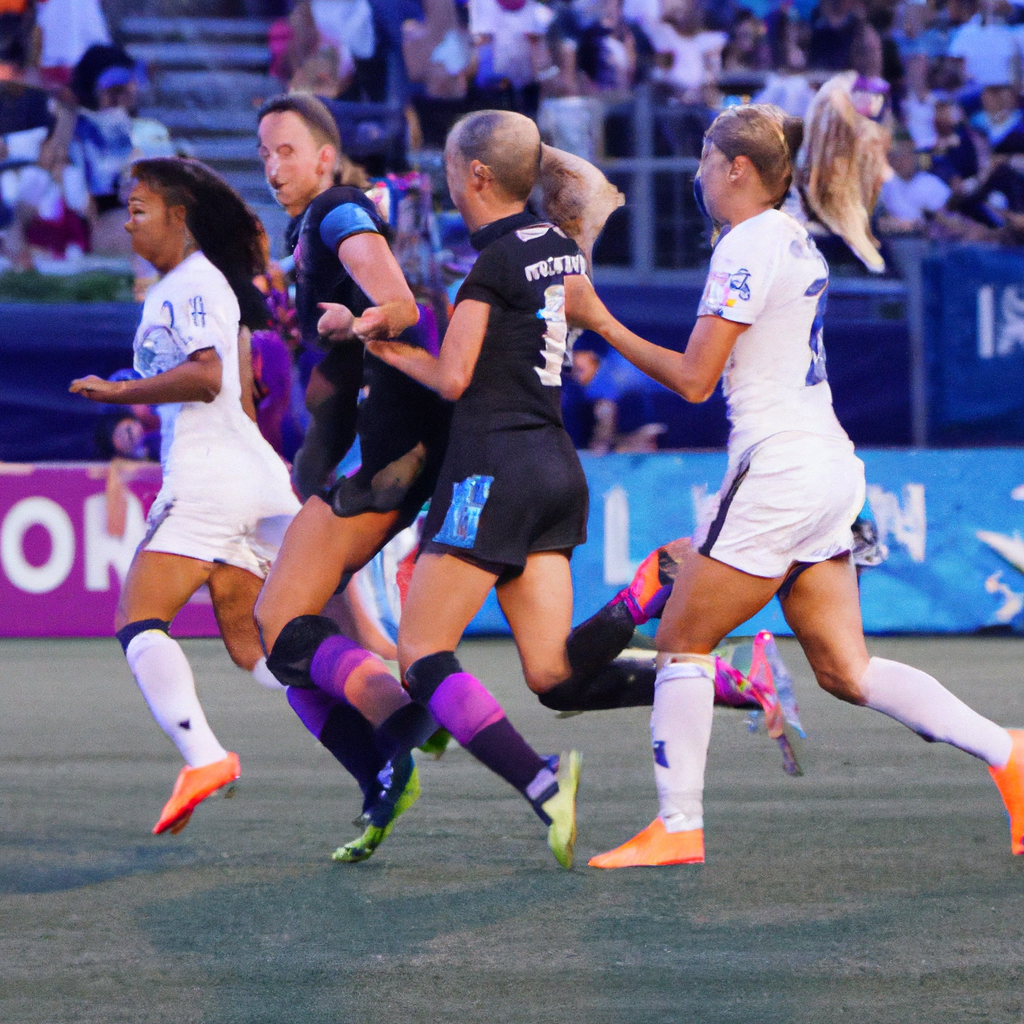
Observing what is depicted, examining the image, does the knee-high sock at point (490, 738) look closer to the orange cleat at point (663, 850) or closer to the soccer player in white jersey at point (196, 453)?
the orange cleat at point (663, 850)

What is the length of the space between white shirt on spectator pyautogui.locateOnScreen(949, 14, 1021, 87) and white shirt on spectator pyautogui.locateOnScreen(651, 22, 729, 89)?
6.06 feet

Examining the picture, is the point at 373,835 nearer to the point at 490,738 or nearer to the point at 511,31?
the point at 490,738

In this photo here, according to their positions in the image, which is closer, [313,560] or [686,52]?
[313,560]

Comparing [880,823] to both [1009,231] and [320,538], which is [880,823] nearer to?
[320,538]

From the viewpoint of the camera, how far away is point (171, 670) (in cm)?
463

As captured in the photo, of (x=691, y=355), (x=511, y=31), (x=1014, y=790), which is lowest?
(x=1014, y=790)

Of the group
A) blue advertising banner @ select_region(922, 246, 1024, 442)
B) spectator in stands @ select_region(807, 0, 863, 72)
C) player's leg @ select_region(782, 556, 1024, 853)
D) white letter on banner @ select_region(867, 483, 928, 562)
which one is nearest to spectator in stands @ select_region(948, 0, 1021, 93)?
spectator in stands @ select_region(807, 0, 863, 72)

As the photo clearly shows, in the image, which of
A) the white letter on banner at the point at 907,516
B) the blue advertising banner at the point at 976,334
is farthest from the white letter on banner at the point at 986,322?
the white letter on banner at the point at 907,516

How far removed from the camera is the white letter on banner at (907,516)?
9.85m

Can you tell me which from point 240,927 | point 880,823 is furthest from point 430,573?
point 880,823

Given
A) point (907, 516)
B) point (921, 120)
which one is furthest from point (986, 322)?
point (921, 120)

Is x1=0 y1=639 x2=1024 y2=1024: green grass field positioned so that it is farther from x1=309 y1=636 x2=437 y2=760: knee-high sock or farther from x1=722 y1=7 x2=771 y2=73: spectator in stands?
x1=722 y1=7 x2=771 y2=73: spectator in stands

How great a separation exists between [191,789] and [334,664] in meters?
0.64

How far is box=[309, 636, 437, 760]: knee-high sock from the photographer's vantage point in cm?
412
